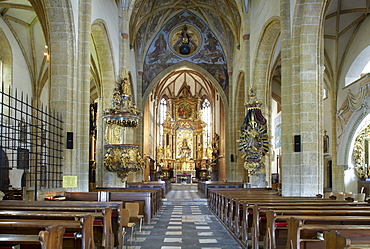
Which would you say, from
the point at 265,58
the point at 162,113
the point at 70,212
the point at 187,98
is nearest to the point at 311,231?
the point at 70,212

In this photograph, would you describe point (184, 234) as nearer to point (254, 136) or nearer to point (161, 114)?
point (254, 136)

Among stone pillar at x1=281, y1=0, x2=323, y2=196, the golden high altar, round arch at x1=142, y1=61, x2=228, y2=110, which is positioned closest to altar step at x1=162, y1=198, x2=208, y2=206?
stone pillar at x1=281, y1=0, x2=323, y2=196

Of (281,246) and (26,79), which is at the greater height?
(26,79)

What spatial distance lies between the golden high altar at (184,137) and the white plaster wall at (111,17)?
20.4 m

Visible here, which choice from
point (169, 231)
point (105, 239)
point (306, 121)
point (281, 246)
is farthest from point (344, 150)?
point (105, 239)

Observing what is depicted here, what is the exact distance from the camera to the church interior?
10969 mm

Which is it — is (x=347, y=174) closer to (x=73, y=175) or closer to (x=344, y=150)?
(x=344, y=150)

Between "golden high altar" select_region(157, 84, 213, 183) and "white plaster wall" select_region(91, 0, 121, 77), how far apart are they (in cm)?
2044

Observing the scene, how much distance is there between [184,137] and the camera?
40.0 meters

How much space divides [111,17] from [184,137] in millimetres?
Result: 23664

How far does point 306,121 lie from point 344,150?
31.3ft

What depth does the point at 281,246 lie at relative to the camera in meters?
5.69

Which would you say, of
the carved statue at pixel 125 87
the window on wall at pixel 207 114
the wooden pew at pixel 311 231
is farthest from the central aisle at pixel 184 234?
the window on wall at pixel 207 114

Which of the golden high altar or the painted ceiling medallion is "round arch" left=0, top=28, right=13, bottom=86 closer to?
the painted ceiling medallion
